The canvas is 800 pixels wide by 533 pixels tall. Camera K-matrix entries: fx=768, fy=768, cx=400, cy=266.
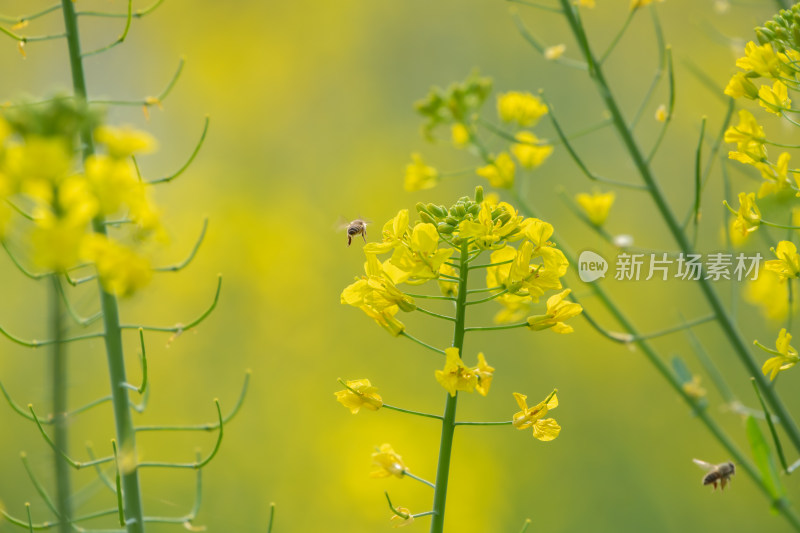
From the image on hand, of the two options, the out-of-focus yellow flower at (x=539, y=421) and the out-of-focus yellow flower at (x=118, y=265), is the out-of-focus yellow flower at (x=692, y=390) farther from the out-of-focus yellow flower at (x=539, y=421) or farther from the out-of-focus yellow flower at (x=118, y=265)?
the out-of-focus yellow flower at (x=118, y=265)

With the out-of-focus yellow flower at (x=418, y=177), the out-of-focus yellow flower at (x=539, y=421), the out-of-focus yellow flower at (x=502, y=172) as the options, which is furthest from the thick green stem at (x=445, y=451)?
the out-of-focus yellow flower at (x=418, y=177)

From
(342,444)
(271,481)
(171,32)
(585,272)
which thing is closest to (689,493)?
(342,444)

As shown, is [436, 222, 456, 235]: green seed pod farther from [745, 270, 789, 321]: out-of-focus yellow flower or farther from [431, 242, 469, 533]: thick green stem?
[745, 270, 789, 321]: out-of-focus yellow flower

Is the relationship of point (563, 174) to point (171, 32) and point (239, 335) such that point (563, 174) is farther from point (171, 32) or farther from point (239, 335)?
point (171, 32)

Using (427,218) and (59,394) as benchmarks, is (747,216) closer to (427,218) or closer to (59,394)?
(427,218)

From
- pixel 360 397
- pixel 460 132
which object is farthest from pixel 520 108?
pixel 360 397

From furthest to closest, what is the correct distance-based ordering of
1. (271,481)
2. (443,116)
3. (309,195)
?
(309,195), (271,481), (443,116)

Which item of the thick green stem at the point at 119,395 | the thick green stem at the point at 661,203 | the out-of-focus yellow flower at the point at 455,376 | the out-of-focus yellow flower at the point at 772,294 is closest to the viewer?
the out-of-focus yellow flower at the point at 455,376
